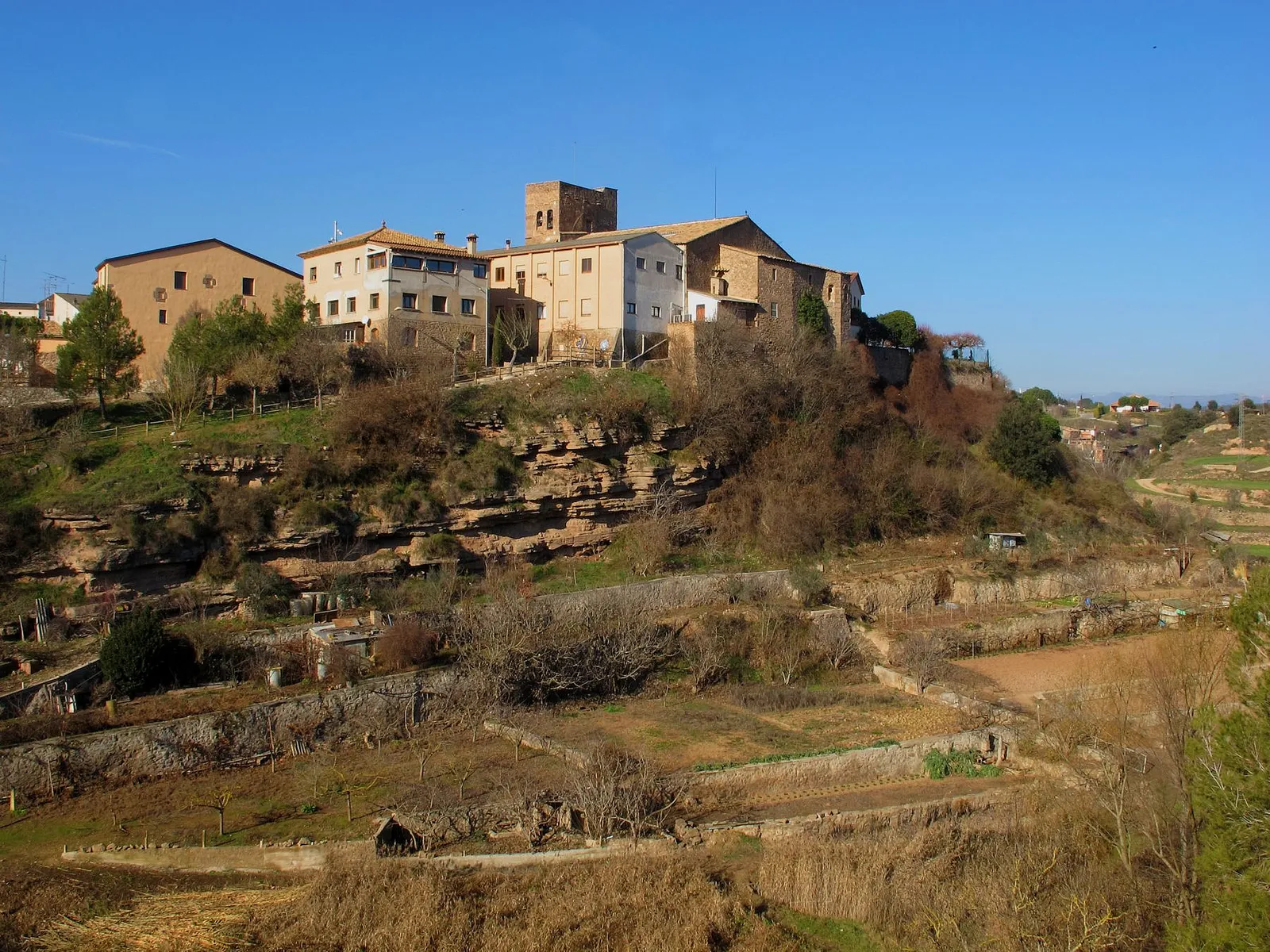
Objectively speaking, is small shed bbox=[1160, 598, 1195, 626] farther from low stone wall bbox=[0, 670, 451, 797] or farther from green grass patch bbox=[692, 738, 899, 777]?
low stone wall bbox=[0, 670, 451, 797]

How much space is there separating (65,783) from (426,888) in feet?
23.2

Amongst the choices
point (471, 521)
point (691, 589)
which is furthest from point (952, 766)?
point (471, 521)

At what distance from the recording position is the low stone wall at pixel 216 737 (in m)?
16.2

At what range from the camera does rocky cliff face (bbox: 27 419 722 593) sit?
2219cm

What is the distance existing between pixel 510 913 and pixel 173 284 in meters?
26.6

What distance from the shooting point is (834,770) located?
17688 millimetres

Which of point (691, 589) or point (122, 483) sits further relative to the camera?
point (691, 589)

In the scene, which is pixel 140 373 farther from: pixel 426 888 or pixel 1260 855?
pixel 1260 855

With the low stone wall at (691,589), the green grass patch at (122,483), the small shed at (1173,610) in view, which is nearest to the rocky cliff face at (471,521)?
the green grass patch at (122,483)

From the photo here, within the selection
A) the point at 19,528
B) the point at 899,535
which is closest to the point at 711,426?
the point at 899,535

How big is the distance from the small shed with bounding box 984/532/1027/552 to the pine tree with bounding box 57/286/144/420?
24620mm

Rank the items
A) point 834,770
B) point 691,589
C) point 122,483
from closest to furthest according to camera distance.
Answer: point 834,770, point 122,483, point 691,589

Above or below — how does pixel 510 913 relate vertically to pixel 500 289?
below

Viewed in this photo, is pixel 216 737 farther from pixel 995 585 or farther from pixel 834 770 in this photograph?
pixel 995 585
